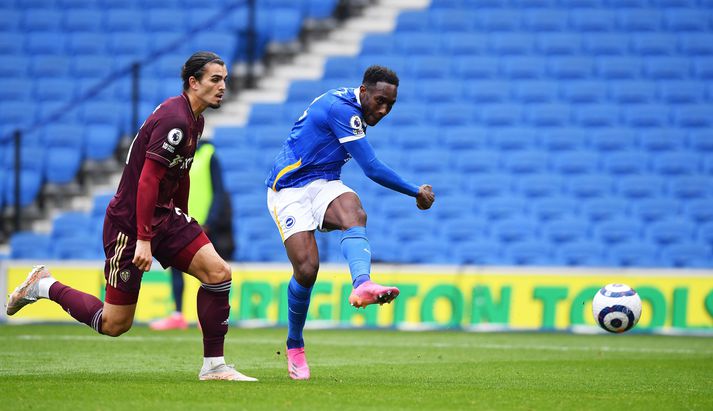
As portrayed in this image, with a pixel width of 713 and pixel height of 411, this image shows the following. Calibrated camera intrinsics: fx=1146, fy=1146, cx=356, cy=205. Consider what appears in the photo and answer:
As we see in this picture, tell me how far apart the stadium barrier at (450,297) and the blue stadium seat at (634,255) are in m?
1.85

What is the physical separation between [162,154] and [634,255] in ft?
31.9

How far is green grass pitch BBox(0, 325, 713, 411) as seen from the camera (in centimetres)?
584

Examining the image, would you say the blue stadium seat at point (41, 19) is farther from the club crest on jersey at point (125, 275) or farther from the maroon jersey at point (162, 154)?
the club crest on jersey at point (125, 275)

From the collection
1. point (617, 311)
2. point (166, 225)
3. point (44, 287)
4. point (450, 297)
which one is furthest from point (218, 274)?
point (450, 297)

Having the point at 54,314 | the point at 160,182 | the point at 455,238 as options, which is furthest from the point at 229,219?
the point at 160,182

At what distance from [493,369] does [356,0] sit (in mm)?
11042

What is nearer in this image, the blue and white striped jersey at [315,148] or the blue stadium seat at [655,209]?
the blue and white striped jersey at [315,148]

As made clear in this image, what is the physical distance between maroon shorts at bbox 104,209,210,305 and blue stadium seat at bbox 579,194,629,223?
30.6ft

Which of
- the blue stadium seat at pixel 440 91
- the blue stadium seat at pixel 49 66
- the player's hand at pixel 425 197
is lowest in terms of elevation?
the player's hand at pixel 425 197

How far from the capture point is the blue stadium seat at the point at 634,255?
584 inches

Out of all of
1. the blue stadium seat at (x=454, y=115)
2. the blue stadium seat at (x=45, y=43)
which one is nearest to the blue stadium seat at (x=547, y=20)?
the blue stadium seat at (x=454, y=115)

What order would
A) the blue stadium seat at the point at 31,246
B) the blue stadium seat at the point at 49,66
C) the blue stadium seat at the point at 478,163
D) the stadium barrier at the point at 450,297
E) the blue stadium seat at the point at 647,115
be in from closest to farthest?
1. the stadium barrier at the point at 450,297
2. the blue stadium seat at the point at 31,246
3. the blue stadium seat at the point at 478,163
4. the blue stadium seat at the point at 647,115
5. the blue stadium seat at the point at 49,66

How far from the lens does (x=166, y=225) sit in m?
6.70

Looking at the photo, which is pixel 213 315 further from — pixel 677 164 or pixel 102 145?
pixel 102 145
